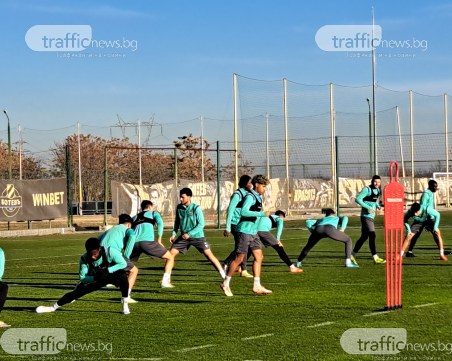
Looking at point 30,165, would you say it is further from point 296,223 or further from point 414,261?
point 414,261

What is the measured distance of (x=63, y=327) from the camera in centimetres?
1388

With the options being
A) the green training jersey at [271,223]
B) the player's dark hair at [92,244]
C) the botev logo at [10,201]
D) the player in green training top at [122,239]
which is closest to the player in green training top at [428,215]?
the green training jersey at [271,223]

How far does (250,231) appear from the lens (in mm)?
17469

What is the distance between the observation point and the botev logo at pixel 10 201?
40625 mm

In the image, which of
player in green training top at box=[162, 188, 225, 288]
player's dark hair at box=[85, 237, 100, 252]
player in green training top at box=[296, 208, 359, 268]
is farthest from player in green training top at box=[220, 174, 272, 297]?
player in green training top at box=[296, 208, 359, 268]

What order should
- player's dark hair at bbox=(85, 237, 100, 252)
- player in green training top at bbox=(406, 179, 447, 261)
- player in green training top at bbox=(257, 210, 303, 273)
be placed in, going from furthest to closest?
player in green training top at bbox=(406, 179, 447, 261)
player in green training top at bbox=(257, 210, 303, 273)
player's dark hair at bbox=(85, 237, 100, 252)

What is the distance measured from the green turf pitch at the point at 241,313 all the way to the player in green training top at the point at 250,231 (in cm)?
34

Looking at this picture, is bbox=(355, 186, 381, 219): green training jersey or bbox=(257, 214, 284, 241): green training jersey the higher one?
bbox=(355, 186, 381, 219): green training jersey

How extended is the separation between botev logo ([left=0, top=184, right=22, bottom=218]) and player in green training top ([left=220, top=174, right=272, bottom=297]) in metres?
24.6

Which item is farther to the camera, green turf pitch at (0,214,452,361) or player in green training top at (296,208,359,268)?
player in green training top at (296,208,359,268)

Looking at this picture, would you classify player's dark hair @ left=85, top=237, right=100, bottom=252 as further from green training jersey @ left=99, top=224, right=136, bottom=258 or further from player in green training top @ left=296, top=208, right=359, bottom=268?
player in green training top @ left=296, top=208, right=359, bottom=268

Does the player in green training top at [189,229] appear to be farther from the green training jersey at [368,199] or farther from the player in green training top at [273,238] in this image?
the green training jersey at [368,199]

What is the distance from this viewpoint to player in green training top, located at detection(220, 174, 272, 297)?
17.2 meters

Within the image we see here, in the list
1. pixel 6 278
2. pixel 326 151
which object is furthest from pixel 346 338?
pixel 326 151
